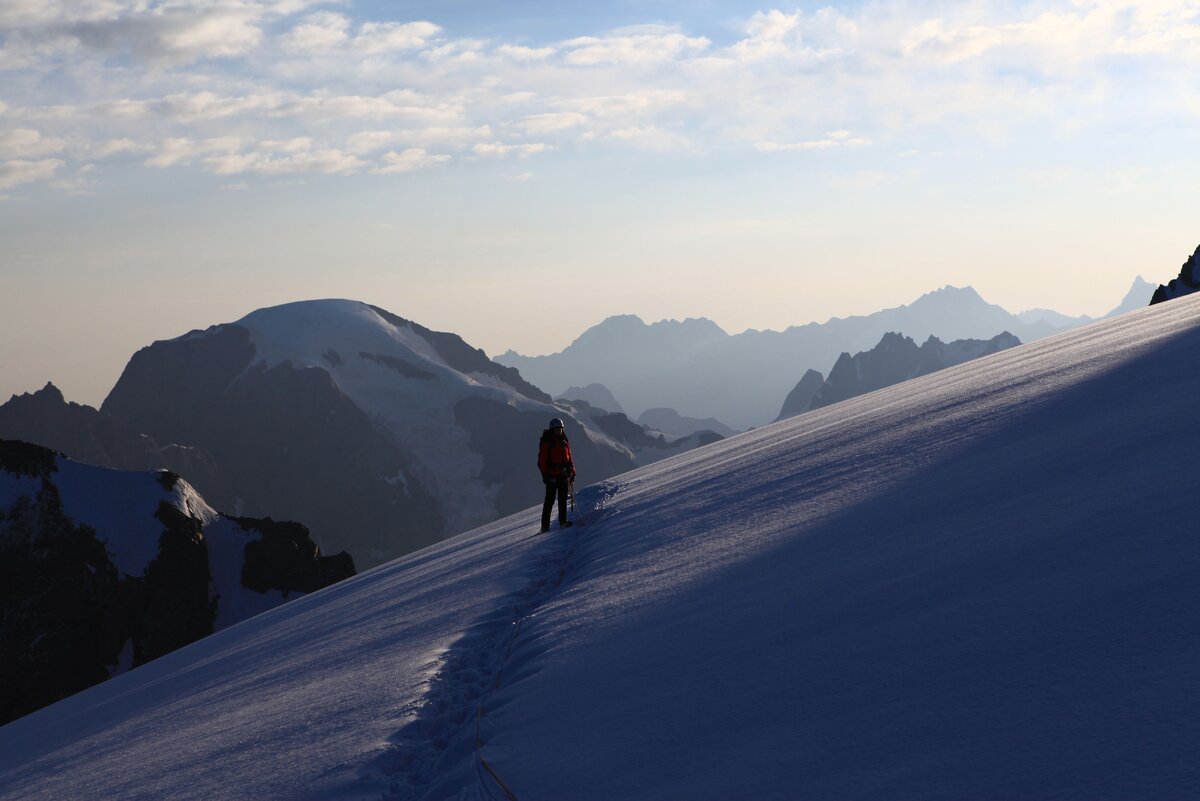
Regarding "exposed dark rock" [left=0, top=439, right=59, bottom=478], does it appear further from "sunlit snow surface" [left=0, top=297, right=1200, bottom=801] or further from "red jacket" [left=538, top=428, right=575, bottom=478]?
"red jacket" [left=538, top=428, right=575, bottom=478]

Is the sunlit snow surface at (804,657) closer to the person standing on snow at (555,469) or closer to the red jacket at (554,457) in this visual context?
the person standing on snow at (555,469)

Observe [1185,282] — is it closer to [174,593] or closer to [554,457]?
[554,457]

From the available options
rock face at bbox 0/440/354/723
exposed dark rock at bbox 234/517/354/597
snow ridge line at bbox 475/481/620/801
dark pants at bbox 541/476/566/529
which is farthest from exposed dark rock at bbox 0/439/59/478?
dark pants at bbox 541/476/566/529

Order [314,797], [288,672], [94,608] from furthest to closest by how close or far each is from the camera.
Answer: [94,608] → [288,672] → [314,797]

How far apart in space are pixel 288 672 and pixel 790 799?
9314 mm

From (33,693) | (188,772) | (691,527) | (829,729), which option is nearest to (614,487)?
(691,527)

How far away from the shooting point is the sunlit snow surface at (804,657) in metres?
5.20

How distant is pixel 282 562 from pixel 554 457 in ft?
229

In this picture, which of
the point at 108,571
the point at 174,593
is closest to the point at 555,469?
the point at 108,571

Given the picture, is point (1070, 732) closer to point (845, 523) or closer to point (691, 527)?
point (845, 523)

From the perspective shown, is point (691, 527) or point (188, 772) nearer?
point (188, 772)

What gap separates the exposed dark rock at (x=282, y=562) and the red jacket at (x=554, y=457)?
6448 cm

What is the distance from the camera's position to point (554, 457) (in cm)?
1948

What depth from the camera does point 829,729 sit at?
575 cm
